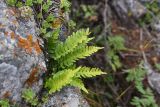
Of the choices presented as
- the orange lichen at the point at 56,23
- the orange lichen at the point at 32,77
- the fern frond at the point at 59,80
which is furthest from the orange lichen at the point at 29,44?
the orange lichen at the point at 56,23

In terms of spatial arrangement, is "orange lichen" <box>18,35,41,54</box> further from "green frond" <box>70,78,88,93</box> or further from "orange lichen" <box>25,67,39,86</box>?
"green frond" <box>70,78,88,93</box>

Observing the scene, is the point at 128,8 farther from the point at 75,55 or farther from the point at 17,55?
the point at 17,55

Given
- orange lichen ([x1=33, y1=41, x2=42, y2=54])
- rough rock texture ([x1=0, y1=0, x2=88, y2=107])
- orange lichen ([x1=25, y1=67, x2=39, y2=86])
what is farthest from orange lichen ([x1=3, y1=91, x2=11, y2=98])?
orange lichen ([x1=33, y1=41, x2=42, y2=54])

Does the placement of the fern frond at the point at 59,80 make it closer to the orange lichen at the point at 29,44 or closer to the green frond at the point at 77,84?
the green frond at the point at 77,84

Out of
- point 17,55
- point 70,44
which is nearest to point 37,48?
point 17,55

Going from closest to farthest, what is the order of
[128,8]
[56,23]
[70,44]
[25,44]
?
1. [25,44]
2. [70,44]
3. [56,23]
4. [128,8]

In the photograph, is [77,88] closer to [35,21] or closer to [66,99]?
[66,99]
